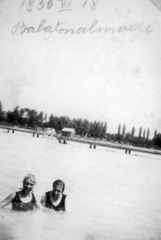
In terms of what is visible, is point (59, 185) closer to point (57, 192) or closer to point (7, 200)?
point (57, 192)

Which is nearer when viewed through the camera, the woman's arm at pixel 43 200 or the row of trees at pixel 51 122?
the woman's arm at pixel 43 200

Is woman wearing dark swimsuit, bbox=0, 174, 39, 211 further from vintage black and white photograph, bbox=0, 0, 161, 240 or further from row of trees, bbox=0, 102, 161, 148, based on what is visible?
row of trees, bbox=0, 102, 161, 148

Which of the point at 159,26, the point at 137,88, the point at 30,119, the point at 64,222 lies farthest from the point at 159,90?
the point at 64,222

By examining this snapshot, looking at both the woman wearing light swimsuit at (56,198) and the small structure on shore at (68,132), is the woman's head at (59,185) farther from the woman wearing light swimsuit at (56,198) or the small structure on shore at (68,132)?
the small structure on shore at (68,132)

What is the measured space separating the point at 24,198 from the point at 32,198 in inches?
2.0

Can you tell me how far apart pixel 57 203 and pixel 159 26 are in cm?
141

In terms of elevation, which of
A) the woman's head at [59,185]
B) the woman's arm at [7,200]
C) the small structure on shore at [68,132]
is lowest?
the woman's arm at [7,200]

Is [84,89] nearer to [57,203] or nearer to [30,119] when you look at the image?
[30,119]

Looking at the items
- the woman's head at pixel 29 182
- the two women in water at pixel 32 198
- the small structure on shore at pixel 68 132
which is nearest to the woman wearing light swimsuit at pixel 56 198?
the two women in water at pixel 32 198

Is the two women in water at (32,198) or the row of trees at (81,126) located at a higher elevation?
the row of trees at (81,126)

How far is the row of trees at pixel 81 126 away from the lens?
4.73 ft

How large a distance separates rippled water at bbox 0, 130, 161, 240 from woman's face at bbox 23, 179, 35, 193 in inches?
1.5

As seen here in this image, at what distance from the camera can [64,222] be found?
4.23 ft

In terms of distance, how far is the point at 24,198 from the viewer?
1.35 meters
